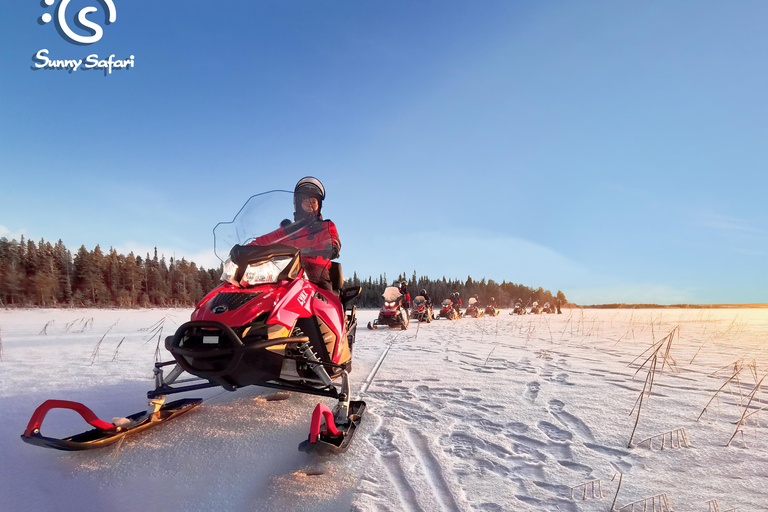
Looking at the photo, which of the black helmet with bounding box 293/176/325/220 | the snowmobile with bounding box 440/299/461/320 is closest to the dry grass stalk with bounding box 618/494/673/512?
the black helmet with bounding box 293/176/325/220

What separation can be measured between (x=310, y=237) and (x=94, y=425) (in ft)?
7.39

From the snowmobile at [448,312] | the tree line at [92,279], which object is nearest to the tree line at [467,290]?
→ the tree line at [92,279]

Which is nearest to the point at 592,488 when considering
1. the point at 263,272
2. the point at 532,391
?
the point at 532,391

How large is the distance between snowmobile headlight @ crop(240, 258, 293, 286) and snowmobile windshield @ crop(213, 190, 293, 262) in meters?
0.83

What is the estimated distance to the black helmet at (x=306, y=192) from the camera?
412 cm

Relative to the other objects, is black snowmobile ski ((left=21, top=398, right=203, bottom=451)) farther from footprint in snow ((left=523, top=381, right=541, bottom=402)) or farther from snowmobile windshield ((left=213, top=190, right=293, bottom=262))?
footprint in snow ((left=523, top=381, right=541, bottom=402))

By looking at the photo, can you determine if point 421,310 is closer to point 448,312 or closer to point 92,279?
point 448,312

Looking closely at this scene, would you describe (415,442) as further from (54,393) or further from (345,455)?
(54,393)

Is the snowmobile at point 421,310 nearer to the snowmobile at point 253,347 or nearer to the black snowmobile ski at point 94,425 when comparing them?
the snowmobile at point 253,347

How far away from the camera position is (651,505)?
1.90m

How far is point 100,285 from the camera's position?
4688 cm

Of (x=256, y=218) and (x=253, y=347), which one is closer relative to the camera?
(x=253, y=347)

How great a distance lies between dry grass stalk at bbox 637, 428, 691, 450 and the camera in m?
2.63

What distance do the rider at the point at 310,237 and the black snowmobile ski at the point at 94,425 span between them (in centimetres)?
167
